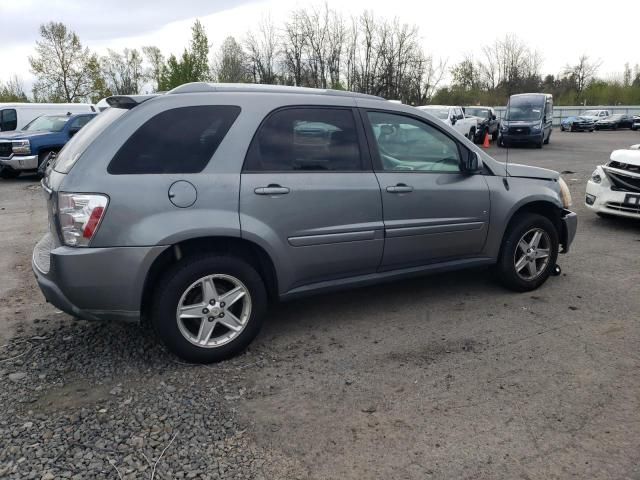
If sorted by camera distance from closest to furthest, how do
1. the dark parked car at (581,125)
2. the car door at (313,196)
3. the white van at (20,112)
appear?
1. the car door at (313,196)
2. the white van at (20,112)
3. the dark parked car at (581,125)

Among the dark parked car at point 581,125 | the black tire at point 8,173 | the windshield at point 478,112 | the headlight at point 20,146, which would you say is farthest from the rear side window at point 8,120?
the dark parked car at point 581,125

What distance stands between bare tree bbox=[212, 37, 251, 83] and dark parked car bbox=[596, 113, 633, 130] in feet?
96.0

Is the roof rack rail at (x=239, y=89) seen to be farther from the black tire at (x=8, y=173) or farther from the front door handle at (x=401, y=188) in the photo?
the black tire at (x=8, y=173)

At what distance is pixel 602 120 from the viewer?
43.5 m

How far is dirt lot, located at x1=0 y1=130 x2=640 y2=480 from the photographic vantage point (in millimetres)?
2619

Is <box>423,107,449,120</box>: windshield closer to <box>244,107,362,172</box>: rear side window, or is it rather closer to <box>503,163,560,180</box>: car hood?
<box>503,163,560,180</box>: car hood

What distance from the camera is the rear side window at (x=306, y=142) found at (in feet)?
12.1

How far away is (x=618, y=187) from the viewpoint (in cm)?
768

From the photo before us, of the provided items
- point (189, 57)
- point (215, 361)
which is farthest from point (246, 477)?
point (189, 57)

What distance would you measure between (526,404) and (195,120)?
8.91 ft

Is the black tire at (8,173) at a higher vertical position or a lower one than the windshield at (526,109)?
lower

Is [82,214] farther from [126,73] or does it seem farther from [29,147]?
[126,73]

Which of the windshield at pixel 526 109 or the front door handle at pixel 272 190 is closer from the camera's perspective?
the front door handle at pixel 272 190

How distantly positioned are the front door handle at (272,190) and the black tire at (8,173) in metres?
13.3
